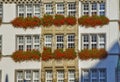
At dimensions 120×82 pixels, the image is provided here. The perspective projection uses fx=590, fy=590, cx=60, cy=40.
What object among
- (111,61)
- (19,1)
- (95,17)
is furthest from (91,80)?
(19,1)

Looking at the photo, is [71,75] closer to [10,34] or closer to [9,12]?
[10,34]

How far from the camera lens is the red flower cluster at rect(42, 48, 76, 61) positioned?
46.9 m

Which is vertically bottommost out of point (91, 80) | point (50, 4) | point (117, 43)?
point (91, 80)

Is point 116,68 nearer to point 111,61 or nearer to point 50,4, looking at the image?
point 111,61

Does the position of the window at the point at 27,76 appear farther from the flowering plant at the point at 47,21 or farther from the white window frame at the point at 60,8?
the white window frame at the point at 60,8

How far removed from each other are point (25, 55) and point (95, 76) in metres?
5.87

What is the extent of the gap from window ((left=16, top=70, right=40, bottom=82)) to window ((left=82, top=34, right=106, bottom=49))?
444 centimetres

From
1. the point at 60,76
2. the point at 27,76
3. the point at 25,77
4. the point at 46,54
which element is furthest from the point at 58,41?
the point at 25,77

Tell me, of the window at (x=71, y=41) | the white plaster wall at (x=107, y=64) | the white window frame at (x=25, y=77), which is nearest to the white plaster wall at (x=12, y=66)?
the white window frame at (x=25, y=77)

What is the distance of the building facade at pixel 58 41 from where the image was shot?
154ft

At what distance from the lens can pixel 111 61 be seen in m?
46.5

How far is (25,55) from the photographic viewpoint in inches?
1868

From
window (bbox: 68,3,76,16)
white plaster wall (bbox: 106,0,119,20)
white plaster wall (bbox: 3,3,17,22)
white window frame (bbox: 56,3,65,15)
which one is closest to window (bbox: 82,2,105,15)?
white plaster wall (bbox: 106,0,119,20)

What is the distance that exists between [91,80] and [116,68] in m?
2.19
